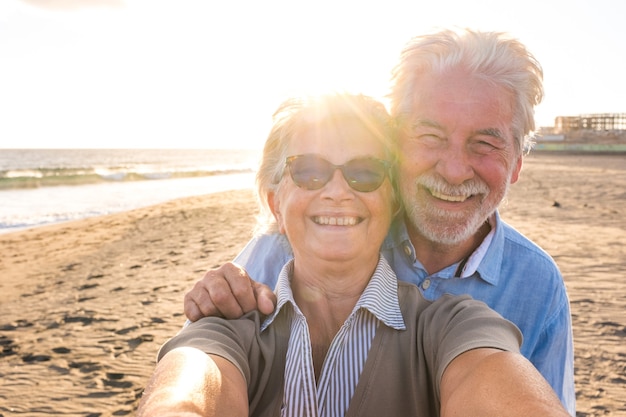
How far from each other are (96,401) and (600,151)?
6290cm

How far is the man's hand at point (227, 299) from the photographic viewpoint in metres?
2.47

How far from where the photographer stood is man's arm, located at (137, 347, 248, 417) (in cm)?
164

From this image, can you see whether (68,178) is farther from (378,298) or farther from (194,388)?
(194,388)

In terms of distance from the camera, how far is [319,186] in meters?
2.61

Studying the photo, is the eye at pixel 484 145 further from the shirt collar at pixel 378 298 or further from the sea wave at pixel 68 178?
the sea wave at pixel 68 178

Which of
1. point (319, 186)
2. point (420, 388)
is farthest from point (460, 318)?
point (319, 186)

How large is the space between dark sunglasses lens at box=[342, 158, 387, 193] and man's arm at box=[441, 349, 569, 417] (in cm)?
97

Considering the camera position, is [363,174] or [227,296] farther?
[363,174]

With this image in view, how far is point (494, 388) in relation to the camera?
1.76 metres

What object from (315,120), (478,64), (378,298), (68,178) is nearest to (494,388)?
(378,298)

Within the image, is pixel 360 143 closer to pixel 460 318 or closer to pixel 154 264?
pixel 460 318

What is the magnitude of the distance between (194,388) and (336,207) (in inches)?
45.5

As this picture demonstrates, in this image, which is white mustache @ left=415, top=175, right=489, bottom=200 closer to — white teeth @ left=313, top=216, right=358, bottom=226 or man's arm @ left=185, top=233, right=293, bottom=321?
white teeth @ left=313, top=216, right=358, bottom=226

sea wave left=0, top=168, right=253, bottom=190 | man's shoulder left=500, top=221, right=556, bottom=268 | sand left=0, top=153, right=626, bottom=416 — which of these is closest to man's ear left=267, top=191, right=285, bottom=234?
man's shoulder left=500, top=221, right=556, bottom=268
